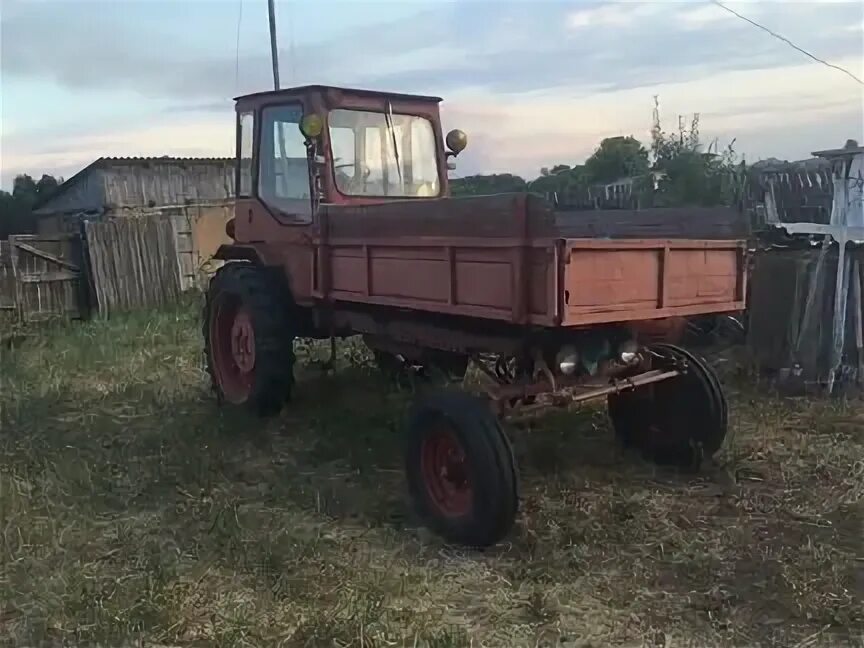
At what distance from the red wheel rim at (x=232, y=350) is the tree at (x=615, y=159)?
982 centimetres

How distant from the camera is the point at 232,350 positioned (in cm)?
733

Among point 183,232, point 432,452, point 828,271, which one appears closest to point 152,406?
point 432,452

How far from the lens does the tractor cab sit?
6.23 m

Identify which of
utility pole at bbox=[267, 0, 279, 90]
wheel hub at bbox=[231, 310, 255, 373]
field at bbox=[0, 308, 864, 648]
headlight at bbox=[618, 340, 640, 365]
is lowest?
field at bbox=[0, 308, 864, 648]

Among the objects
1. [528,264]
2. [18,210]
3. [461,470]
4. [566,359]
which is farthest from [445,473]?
[18,210]

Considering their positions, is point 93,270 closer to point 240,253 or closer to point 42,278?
point 42,278

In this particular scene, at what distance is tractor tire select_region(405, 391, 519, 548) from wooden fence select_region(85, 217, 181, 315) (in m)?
9.33

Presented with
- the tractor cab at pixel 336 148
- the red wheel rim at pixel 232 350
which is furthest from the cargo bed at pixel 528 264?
the red wheel rim at pixel 232 350

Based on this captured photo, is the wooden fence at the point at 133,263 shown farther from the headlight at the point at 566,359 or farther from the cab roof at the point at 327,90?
the headlight at the point at 566,359

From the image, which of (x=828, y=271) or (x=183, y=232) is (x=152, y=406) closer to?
(x=828, y=271)

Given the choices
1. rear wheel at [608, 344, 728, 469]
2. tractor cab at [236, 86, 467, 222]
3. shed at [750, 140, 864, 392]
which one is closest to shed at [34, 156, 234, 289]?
tractor cab at [236, 86, 467, 222]

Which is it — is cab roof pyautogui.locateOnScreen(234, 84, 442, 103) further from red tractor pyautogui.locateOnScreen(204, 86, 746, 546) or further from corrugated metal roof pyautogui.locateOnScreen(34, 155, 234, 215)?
corrugated metal roof pyautogui.locateOnScreen(34, 155, 234, 215)

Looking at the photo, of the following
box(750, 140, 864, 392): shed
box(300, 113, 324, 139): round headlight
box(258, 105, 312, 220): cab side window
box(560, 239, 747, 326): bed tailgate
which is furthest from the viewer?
box(750, 140, 864, 392): shed

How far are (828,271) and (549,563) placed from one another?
4436 millimetres
